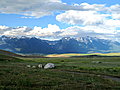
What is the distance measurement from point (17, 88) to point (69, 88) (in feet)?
24.5

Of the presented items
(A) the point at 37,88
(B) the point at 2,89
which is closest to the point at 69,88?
(A) the point at 37,88

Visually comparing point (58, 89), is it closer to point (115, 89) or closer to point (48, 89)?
point (48, 89)

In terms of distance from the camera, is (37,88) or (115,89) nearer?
(37,88)

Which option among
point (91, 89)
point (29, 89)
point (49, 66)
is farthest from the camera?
point (49, 66)

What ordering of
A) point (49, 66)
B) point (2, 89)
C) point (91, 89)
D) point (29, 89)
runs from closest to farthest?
1. point (2, 89)
2. point (29, 89)
3. point (91, 89)
4. point (49, 66)

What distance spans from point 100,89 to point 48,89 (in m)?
7.98

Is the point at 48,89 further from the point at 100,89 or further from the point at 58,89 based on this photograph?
the point at 100,89

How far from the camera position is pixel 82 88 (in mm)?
28781

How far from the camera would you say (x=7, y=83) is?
29484 mm

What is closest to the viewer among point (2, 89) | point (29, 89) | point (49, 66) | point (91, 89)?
point (2, 89)

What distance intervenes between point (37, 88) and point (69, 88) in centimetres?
466

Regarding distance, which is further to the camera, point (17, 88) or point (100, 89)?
point (100, 89)

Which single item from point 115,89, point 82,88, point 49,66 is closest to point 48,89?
point 82,88

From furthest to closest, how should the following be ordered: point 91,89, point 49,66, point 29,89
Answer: point 49,66
point 91,89
point 29,89
